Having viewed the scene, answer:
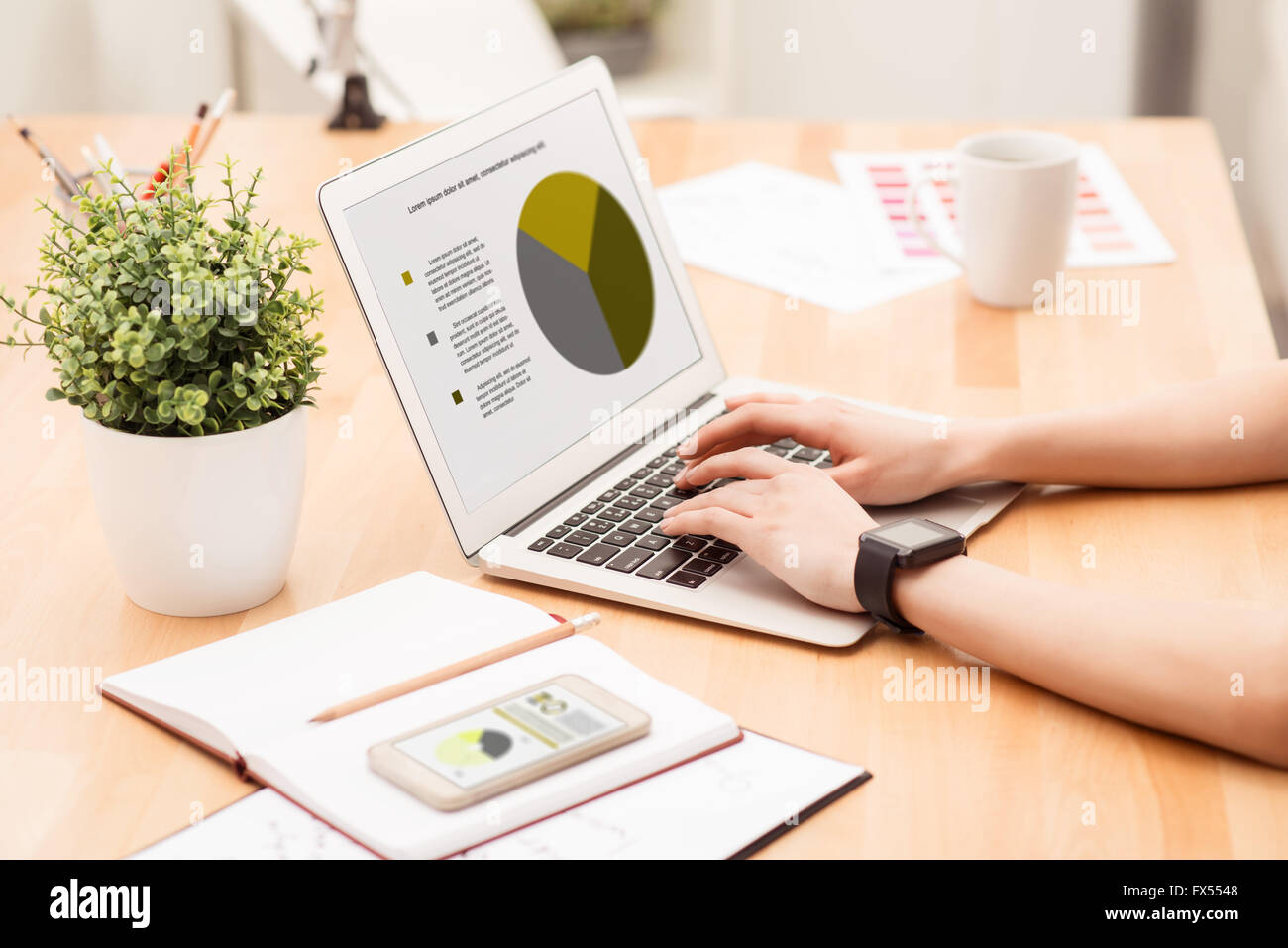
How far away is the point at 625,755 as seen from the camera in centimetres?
68

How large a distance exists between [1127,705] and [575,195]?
58 centimetres

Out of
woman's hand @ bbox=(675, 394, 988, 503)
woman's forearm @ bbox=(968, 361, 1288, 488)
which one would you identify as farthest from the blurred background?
woman's forearm @ bbox=(968, 361, 1288, 488)

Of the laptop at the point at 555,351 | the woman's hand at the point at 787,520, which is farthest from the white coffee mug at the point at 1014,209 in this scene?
the woman's hand at the point at 787,520

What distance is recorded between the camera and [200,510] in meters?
0.81

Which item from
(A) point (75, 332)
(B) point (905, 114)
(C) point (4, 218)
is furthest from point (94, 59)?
(A) point (75, 332)

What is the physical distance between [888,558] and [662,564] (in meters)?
0.17

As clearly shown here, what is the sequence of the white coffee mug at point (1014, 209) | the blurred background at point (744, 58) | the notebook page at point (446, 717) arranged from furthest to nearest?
the blurred background at point (744, 58) → the white coffee mug at point (1014, 209) → the notebook page at point (446, 717)

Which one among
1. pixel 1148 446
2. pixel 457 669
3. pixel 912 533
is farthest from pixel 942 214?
A: pixel 457 669

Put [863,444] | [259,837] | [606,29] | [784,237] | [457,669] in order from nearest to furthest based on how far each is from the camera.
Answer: [259,837]
[457,669]
[863,444]
[784,237]
[606,29]

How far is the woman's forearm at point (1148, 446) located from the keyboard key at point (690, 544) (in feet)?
0.73

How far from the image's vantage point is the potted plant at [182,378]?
0.78m

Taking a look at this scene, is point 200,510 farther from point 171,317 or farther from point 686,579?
A: point 686,579

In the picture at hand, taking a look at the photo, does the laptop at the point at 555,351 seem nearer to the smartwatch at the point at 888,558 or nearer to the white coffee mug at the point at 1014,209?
the smartwatch at the point at 888,558

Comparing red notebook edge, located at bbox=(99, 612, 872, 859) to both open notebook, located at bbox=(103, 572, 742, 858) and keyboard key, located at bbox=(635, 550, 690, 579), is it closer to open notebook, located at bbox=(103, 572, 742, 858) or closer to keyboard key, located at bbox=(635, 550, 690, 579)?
open notebook, located at bbox=(103, 572, 742, 858)
